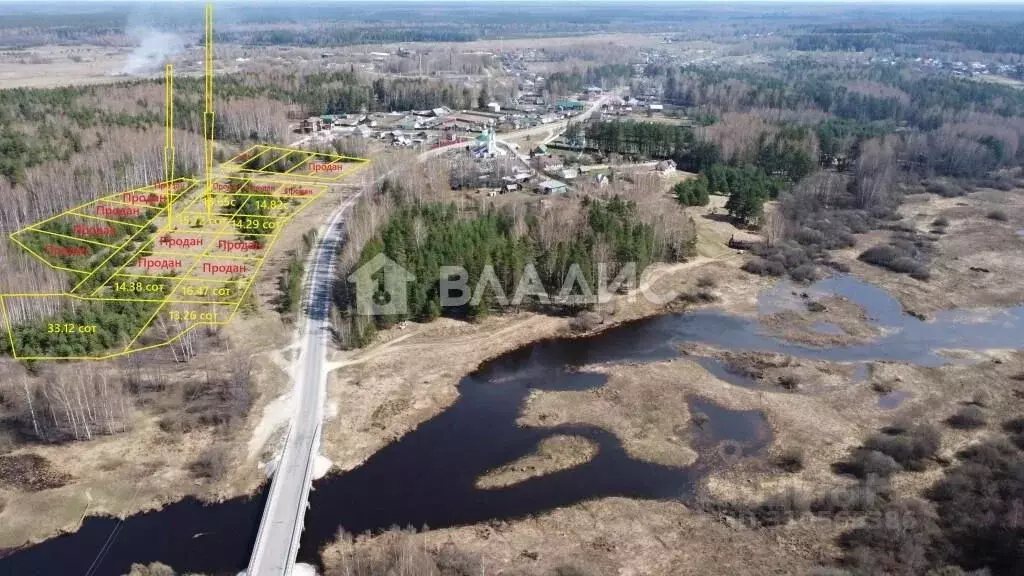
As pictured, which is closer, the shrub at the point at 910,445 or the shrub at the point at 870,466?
the shrub at the point at 870,466

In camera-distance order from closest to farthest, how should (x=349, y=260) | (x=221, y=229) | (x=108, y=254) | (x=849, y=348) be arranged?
(x=849, y=348), (x=349, y=260), (x=108, y=254), (x=221, y=229)

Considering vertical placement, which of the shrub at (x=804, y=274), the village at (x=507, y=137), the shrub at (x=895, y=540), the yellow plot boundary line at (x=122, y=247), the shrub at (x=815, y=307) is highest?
the village at (x=507, y=137)

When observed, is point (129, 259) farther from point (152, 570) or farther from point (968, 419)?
point (968, 419)

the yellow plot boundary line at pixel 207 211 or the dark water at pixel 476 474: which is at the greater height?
the yellow plot boundary line at pixel 207 211

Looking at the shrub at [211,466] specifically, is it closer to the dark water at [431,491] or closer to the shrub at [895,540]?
the dark water at [431,491]

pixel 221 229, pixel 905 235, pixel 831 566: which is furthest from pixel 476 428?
pixel 905 235

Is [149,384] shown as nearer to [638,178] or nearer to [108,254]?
[108,254]

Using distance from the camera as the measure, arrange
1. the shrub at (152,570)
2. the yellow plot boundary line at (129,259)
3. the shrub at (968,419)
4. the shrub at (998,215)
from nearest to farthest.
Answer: the shrub at (152,570), the shrub at (968,419), the yellow plot boundary line at (129,259), the shrub at (998,215)

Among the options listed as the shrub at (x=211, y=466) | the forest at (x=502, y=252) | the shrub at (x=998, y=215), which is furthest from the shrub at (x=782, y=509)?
the shrub at (x=998, y=215)

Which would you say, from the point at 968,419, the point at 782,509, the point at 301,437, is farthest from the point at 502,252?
the point at 968,419
